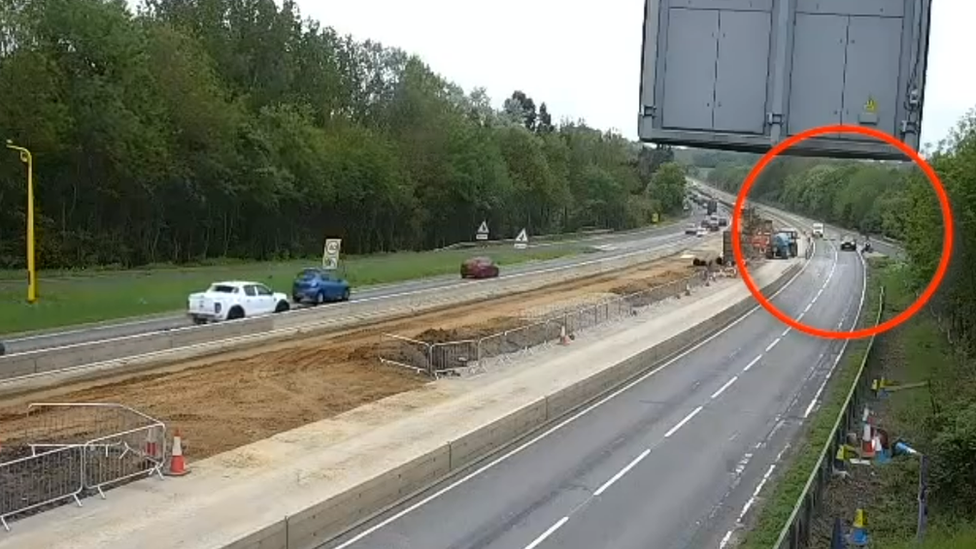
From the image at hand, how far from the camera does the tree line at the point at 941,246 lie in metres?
18.7

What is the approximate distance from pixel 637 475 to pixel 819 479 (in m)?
3.52

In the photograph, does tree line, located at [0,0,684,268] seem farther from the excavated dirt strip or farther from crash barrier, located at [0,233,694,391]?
the excavated dirt strip

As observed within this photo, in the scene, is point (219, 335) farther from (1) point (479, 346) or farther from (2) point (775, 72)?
(2) point (775, 72)


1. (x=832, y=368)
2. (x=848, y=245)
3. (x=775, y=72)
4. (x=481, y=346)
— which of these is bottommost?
(x=832, y=368)

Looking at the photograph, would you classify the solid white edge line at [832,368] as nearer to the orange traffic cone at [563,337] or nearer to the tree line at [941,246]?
the tree line at [941,246]

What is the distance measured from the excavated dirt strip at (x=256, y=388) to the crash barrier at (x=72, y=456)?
63cm

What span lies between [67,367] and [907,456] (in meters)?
18.6

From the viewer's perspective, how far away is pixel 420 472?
18.9 meters

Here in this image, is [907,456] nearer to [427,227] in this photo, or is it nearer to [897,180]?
[897,180]

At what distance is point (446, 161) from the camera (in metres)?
103

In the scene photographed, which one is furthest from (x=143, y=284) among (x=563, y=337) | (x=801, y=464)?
(x=801, y=464)

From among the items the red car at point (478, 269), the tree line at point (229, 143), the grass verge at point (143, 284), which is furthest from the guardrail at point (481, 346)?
the tree line at point (229, 143)

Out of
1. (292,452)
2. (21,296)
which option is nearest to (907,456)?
(292,452)

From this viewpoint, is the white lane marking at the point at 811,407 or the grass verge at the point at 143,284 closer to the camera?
the white lane marking at the point at 811,407
